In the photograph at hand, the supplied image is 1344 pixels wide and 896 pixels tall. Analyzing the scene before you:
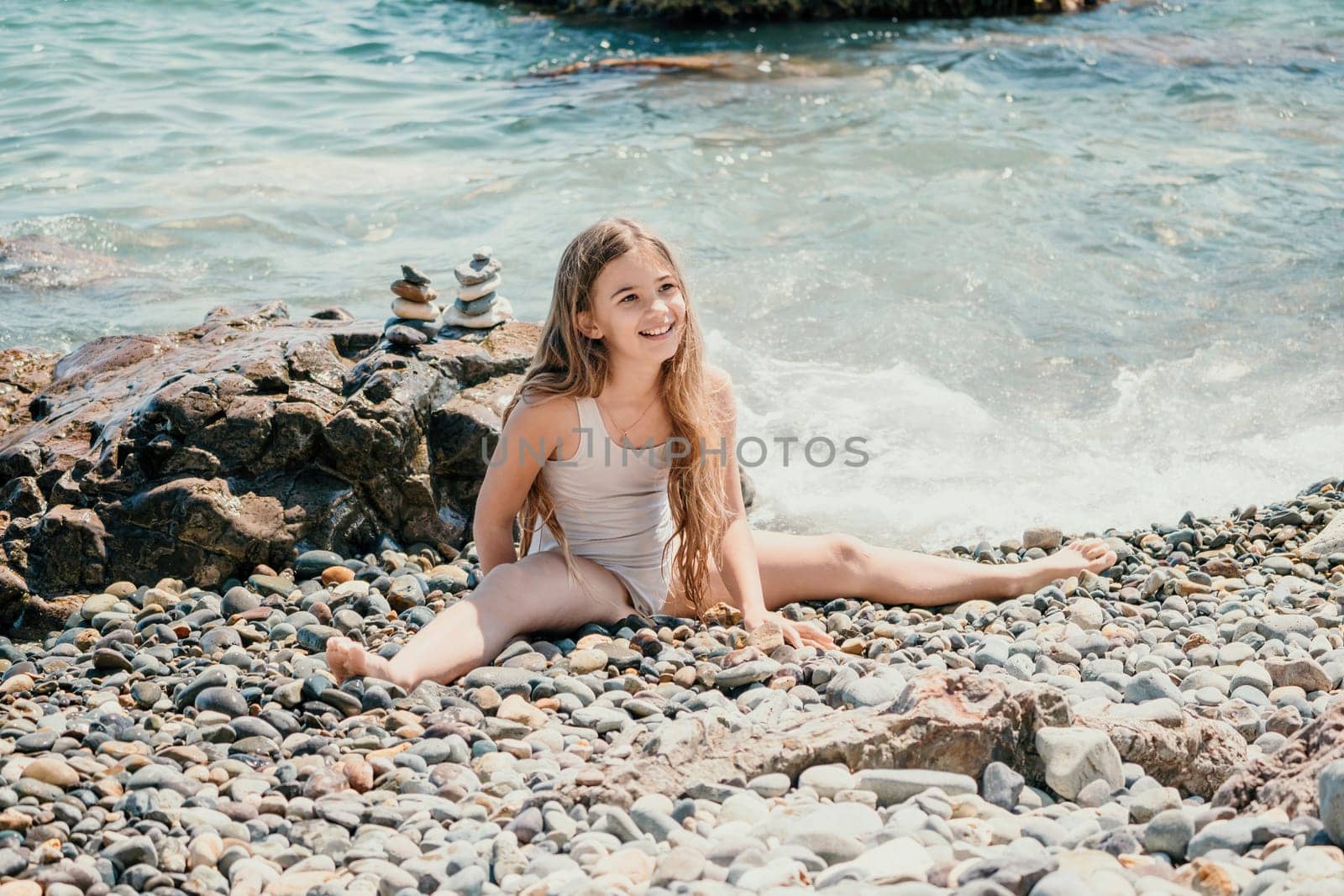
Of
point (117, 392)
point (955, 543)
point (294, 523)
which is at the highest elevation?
point (117, 392)

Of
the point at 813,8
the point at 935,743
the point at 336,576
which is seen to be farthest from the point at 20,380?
the point at 813,8

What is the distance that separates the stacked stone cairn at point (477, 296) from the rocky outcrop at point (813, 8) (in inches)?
537

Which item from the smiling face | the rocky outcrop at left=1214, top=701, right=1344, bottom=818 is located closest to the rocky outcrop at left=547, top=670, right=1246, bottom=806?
the rocky outcrop at left=1214, top=701, right=1344, bottom=818

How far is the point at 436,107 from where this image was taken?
1485 centimetres

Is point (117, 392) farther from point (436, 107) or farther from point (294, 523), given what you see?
point (436, 107)

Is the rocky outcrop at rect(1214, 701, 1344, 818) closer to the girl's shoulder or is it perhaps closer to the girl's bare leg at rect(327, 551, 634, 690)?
the girl's bare leg at rect(327, 551, 634, 690)

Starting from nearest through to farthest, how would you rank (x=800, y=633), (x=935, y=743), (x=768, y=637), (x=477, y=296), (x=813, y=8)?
(x=935, y=743) < (x=768, y=637) < (x=800, y=633) < (x=477, y=296) < (x=813, y=8)

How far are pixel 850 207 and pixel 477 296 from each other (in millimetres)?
5582

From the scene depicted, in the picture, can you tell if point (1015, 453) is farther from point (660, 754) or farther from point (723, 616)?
point (660, 754)

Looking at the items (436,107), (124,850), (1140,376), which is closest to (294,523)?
(124,850)

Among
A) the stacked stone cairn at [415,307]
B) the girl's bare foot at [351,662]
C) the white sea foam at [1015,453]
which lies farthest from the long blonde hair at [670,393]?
the white sea foam at [1015,453]

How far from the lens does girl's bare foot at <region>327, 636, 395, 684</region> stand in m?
4.01

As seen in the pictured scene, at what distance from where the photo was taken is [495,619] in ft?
14.8

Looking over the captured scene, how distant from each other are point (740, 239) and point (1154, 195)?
11.8ft
